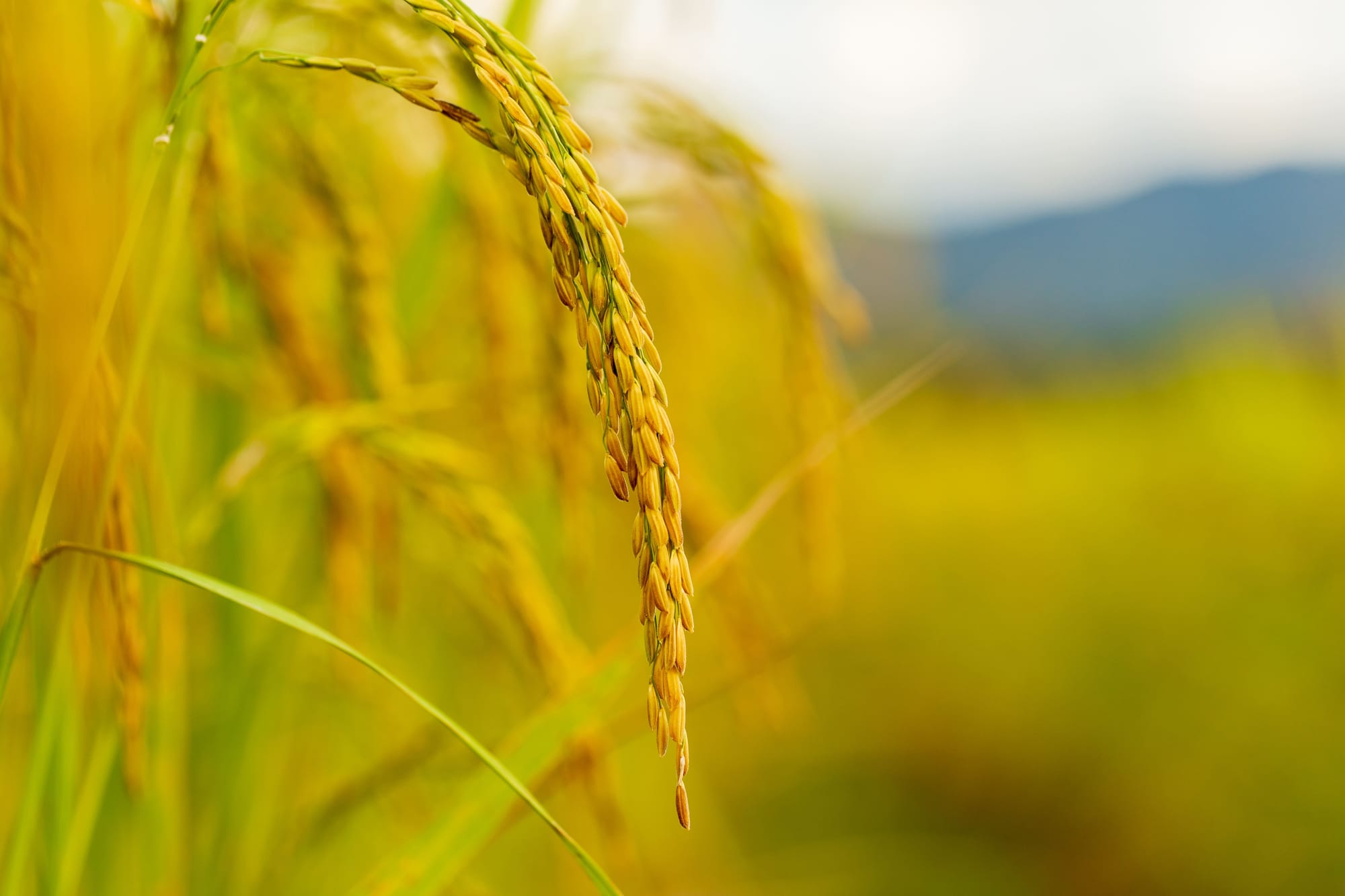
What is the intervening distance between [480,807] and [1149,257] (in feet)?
13.0

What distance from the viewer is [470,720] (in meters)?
1.61

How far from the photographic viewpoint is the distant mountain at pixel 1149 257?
304 centimetres

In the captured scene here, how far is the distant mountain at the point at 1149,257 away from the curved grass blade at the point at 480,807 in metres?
1.98

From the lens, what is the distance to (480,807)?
0.57 meters

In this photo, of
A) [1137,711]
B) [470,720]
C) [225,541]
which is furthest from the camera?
[1137,711]

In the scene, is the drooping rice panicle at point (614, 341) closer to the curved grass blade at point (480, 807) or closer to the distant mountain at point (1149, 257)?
the curved grass blade at point (480, 807)

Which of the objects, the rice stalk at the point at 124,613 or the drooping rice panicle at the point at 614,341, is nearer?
the drooping rice panicle at the point at 614,341

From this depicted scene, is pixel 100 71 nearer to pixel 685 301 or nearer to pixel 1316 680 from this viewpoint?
pixel 685 301

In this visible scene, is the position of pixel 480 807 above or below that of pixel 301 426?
below

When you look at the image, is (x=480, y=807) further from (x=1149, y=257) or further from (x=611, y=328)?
(x=1149, y=257)

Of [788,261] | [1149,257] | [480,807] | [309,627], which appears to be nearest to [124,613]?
[309,627]

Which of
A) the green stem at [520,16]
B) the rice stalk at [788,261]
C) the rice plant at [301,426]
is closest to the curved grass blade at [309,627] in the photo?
the rice plant at [301,426]

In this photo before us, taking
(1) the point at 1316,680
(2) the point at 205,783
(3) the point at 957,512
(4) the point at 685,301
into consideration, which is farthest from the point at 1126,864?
(2) the point at 205,783

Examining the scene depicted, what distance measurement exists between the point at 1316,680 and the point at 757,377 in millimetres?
1363
